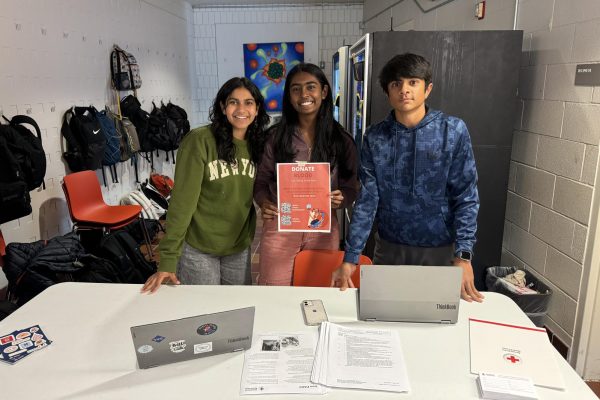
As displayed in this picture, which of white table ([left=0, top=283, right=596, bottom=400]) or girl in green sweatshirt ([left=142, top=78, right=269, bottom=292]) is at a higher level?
girl in green sweatshirt ([left=142, top=78, right=269, bottom=292])

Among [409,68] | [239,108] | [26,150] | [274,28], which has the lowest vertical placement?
[26,150]

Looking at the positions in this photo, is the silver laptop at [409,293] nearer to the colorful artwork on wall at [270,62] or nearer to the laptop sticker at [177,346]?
the laptop sticker at [177,346]

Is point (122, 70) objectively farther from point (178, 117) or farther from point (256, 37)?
point (256, 37)

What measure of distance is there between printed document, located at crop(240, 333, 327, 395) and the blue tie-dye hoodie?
1.86 ft

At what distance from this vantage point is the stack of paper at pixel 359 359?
3.66 feet

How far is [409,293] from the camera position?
1355 millimetres

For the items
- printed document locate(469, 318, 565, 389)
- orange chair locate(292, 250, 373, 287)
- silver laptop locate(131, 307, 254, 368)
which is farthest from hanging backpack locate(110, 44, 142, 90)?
printed document locate(469, 318, 565, 389)

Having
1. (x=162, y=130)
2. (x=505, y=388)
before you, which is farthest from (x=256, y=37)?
(x=505, y=388)

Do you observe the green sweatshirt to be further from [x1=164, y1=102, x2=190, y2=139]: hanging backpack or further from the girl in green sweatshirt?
[x1=164, y1=102, x2=190, y2=139]: hanging backpack

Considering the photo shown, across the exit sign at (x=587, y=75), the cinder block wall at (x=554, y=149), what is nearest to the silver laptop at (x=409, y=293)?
the cinder block wall at (x=554, y=149)

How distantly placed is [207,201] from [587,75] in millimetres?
1883

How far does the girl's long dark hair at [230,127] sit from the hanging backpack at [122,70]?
124 inches

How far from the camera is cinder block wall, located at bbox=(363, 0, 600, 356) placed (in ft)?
7.12

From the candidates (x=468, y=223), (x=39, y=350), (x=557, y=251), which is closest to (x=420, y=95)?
(x=468, y=223)
